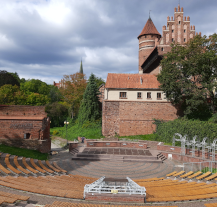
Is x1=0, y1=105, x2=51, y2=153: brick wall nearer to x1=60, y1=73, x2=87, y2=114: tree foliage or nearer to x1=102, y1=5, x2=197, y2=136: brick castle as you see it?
x1=102, y1=5, x2=197, y2=136: brick castle

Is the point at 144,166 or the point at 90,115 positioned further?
the point at 90,115

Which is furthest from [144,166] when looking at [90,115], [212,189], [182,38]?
[182,38]

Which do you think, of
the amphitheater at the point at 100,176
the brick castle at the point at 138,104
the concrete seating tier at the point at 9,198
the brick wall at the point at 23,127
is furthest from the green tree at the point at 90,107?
the concrete seating tier at the point at 9,198

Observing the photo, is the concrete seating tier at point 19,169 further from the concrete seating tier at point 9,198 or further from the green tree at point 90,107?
the green tree at point 90,107

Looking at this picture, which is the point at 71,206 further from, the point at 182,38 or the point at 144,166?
the point at 182,38

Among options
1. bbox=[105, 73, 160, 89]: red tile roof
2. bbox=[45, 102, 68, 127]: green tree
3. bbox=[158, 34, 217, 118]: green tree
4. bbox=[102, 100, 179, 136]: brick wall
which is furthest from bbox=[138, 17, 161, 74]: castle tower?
bbox=[45, 102, 68, 127]: green tree

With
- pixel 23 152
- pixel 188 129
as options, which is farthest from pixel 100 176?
pixel 188 129

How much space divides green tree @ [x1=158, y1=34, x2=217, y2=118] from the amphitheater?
26.6ft

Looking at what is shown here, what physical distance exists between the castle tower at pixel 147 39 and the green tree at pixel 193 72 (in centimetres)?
1580

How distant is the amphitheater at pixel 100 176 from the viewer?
22.5 feet

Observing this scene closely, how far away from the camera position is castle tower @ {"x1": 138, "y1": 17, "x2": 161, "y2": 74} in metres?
39.6

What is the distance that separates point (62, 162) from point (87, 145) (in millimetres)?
5360

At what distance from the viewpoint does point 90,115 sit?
104 feet

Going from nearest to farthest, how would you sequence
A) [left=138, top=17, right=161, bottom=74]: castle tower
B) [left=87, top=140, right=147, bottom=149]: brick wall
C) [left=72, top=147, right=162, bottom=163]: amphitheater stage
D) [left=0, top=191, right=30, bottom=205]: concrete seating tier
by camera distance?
[left=0, top=191, right=30, bottom=205]: concrete seating tier < [left=72, top=147, right=162, bottom=163]: amphitheater stage < [left=87, top=140, right=147, bottom=149]: brick wall < [left=138, top=17, right=161, bottom=74]: castle tower
